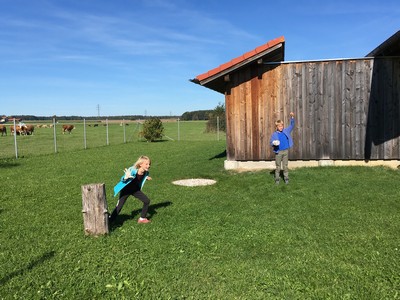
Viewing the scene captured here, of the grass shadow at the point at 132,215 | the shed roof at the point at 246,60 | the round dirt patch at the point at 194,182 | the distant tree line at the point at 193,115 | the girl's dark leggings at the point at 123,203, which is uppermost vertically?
the distant tree line at the point at 193,115

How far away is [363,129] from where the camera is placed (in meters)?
10.8

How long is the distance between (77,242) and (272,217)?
3.20 meters

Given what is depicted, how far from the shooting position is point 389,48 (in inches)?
390

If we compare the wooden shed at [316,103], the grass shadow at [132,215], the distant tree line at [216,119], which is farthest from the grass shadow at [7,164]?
the distant tree line at [216,119]

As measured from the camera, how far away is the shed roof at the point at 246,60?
1010 centimetres

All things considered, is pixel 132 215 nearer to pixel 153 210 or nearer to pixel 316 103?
pixel 153 210

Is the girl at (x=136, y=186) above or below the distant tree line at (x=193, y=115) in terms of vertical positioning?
below

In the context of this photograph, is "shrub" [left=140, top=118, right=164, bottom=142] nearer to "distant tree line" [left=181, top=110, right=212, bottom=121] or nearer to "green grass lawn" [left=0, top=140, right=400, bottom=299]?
"green grass lawn" [left=0, top=140, right=400, bottom=299]

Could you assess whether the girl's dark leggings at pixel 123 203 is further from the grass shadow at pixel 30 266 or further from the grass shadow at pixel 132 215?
the grass shadow at pixel 30 266

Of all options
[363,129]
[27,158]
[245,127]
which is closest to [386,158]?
[363,129]

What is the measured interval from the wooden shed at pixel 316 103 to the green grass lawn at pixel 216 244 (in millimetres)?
2009

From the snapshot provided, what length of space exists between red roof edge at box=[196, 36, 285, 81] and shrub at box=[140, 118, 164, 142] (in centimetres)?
1817

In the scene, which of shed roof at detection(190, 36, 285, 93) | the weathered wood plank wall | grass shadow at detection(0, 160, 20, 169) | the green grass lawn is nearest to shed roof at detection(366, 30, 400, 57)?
the weathered wood plank wall

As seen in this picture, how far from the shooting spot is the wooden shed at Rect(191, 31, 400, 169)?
10562mm
